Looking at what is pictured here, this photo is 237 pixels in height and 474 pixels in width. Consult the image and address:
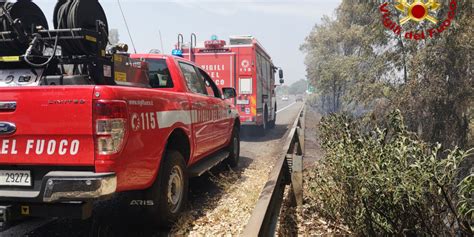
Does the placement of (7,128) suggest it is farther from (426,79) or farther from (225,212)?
(426,79)

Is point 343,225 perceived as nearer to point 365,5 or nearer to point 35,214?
point 35,214

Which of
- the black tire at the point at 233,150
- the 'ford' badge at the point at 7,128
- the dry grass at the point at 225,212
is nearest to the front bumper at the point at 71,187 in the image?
the 'ford' badge at the point at 7,128

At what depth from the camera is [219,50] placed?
12.7 m

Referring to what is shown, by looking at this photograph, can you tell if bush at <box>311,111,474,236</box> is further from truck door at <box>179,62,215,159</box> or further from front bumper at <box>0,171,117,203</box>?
front bumper at <box>0,171,117,203</box>

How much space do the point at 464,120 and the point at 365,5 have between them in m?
5.39

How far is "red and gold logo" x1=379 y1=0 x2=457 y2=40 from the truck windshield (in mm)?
7853

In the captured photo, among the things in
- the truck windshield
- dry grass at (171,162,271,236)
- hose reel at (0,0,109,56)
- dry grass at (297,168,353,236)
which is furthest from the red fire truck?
hose reel at (0,0,109,56)

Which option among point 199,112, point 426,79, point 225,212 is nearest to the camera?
point 225,212

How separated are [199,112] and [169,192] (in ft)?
4.76

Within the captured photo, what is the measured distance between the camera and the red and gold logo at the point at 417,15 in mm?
10171

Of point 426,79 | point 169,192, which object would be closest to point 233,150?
point 169,192

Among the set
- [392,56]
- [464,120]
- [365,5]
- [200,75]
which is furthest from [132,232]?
[365,5]

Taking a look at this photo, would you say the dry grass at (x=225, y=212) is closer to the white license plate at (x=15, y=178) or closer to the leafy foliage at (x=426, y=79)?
the white license plate at (x=15, y=178)

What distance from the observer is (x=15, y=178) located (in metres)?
3.22
